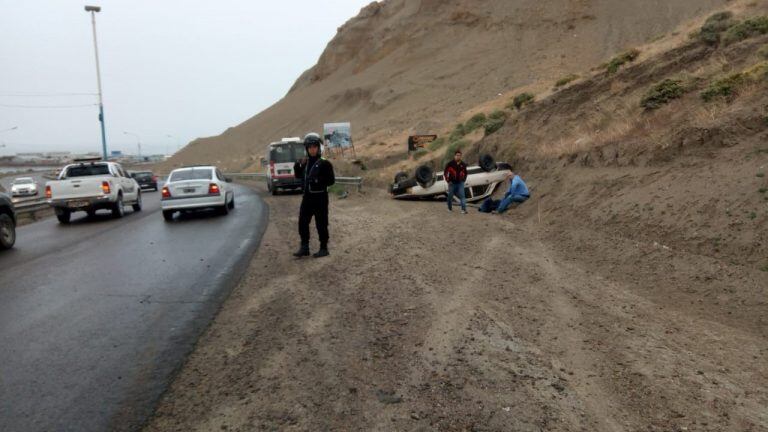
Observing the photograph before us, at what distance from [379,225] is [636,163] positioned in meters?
5.70

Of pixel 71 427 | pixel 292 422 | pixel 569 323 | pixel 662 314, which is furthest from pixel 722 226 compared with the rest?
pixel 71 427

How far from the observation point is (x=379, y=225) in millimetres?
13062

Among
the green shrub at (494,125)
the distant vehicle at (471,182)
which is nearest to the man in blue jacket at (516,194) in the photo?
the distant vehicle at (471,182)

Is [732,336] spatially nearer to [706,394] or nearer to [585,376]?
[706,394]

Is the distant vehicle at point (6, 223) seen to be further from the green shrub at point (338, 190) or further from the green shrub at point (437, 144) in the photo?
the green shrub at point (437, 144)

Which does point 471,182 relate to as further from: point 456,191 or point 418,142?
point 418,142

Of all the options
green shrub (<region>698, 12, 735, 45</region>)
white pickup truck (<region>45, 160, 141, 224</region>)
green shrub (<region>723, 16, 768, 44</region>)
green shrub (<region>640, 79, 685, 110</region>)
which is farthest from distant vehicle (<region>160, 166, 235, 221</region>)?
green shrub (<region>698, 12, 735, 45</region>)

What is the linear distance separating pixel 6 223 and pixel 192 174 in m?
5.72

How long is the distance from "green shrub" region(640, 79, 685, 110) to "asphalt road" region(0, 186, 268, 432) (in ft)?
32.4

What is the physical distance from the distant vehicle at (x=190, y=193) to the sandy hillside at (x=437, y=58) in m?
22.8

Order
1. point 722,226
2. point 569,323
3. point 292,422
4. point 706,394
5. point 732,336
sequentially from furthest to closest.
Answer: point 722,226
point 569,323
point 732,336
point 706,394
point 292,422

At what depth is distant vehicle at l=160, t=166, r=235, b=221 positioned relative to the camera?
53.0 ft

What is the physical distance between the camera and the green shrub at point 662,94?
13.6 meters

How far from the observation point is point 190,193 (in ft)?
53.3
